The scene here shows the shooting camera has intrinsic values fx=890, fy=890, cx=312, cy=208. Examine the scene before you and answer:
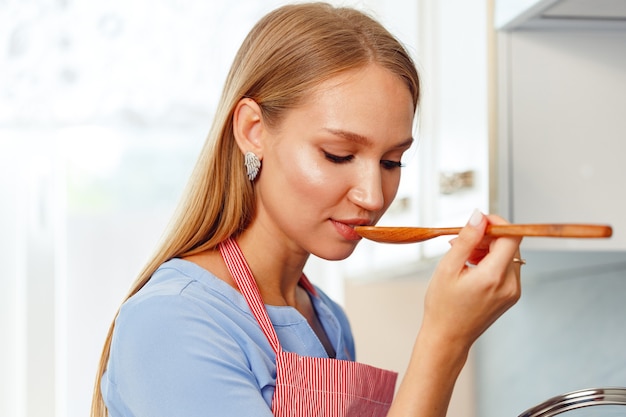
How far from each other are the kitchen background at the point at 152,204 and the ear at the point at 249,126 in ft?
1.72

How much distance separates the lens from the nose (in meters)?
0.97

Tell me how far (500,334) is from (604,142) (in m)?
0.60

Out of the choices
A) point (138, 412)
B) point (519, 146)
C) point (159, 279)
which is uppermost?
point (519, 146)

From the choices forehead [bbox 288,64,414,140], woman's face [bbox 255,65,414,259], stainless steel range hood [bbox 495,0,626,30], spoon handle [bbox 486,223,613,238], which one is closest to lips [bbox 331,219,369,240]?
woman's face [bbox 255,65,414,259]

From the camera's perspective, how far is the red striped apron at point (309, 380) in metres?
1.00

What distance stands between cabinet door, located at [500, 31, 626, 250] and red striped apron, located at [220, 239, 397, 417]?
15.5 inches

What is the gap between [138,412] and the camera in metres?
0.89

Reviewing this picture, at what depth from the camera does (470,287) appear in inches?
33.1

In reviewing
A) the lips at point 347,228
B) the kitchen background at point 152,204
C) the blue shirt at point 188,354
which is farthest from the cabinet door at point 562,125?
the blue shirt at point 188,354

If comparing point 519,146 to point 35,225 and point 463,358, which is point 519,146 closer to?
point 463,358

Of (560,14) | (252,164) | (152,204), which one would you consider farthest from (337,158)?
(152,204)

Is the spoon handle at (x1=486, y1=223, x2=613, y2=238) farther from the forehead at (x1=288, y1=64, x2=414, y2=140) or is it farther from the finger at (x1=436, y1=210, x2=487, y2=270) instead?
the forehead at (x1=288, y1=64, x2=414, y2=140)

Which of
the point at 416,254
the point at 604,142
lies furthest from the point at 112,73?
the point at 604,142

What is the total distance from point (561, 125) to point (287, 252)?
1.64ft
